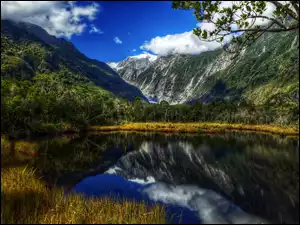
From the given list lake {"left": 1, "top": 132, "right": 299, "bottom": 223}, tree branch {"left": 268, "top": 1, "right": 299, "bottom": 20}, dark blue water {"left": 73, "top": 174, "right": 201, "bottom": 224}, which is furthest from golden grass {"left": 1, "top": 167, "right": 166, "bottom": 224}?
tree branch {"left": 268, "top": 1, "right": 299, "bottom": 20}

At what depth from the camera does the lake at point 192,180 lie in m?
18.8

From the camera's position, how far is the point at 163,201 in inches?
798

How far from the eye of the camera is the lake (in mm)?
18781

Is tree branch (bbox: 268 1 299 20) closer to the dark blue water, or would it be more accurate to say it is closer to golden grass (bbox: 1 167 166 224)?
golden grass (bbox: 1 167 166 224)

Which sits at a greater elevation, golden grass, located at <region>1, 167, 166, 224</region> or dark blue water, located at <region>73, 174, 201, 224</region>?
golden grass, located at <region>1, 167, 166, 224</region>

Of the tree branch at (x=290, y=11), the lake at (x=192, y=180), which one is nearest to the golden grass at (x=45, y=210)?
the lake at (x=192, y=180)

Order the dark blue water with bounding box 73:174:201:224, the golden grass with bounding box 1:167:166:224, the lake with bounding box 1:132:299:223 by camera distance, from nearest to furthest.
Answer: the golden grass with bounding box 1:167:166:224
the dark blue water with bounding box 73:174:201:224
the lake with bounding box 1:132:299:223

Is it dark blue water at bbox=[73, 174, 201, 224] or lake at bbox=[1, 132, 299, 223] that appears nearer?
dark blue water at bbox=[73, 174, 201, 224]

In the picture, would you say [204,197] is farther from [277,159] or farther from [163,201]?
[277,159]

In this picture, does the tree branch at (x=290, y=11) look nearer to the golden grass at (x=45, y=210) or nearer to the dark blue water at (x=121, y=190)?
the golden grass at (x=45, y=210)

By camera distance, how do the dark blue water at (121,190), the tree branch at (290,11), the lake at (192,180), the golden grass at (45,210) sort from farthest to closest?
1. the lake at (192,180)
2. the dark blue water at (121,190)
3. the golden grass at (45,210)
4. the tree branch at (290,11)

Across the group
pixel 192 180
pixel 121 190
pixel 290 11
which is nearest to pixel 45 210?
pixel 290 11

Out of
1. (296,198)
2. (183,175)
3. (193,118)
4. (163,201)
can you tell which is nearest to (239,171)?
(183,175)

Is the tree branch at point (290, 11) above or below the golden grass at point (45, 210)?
above
